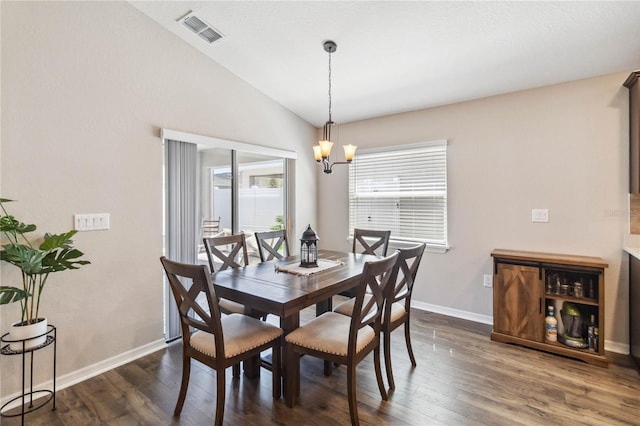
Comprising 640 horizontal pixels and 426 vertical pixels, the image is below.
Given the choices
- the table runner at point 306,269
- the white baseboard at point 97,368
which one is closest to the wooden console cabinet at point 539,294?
the table runner at point 306,269

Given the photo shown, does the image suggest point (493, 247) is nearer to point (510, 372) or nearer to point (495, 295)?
point (495, 295)

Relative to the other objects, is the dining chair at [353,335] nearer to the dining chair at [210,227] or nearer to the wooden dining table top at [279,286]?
the wooden dining table top at [279,286]

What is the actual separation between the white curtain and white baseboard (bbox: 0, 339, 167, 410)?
20 cm

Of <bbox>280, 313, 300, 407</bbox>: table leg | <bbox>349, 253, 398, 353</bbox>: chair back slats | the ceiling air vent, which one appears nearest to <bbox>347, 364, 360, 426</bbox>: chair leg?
<bbox>349, 253, 398, 353</bbox>: chair back slats

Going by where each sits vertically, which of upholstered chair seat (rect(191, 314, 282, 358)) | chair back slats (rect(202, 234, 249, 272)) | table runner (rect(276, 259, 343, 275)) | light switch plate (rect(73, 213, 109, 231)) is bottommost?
upholstered chair seat (rect(191, 314, 282, 358))

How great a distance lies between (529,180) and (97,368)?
169 inches

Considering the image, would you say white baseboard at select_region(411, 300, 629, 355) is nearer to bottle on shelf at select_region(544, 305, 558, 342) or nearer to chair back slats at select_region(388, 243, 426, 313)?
bottle on shelf at select_region(544, 305, 558, 342)

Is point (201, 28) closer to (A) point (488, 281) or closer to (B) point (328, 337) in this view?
(B) point (328, 337)

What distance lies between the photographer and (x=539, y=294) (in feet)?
9.18

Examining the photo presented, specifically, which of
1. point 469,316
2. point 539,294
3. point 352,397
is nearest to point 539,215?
point 539,294

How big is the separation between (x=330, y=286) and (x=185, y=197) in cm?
185

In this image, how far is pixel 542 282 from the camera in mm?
2787

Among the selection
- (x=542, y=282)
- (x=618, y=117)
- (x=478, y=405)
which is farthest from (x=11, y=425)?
(x=618, y=117)

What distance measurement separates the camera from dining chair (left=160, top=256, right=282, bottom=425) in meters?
1.72
